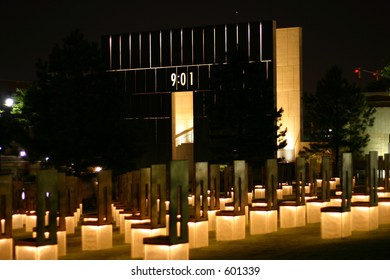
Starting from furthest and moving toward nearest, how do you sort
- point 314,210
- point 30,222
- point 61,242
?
point 30,222
point 314,210
point 61,242

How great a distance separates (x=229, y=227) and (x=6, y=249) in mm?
4512

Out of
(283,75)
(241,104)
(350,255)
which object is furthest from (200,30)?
(350,255)

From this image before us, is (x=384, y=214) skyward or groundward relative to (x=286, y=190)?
groundward

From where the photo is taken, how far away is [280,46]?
50.7 metres

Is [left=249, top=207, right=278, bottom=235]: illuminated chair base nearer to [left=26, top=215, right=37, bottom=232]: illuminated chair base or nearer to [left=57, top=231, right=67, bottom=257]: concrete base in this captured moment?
[left=57, top=231, right=67, bottom=257]: concrete base

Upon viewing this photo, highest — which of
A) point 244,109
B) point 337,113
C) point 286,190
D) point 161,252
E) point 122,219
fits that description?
point 337,113

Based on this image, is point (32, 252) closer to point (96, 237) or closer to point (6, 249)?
point (6, 249)

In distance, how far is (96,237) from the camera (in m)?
16.3

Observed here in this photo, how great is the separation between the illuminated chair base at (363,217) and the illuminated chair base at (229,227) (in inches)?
88.9

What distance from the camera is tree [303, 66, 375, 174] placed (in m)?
44.8

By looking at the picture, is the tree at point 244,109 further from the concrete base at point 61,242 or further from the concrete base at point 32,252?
the concrete base at point 32,252

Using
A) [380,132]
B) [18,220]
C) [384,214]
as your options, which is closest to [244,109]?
[380,132]

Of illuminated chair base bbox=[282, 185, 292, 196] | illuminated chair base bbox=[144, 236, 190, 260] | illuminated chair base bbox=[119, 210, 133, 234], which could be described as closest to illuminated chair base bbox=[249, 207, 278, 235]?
illuminated chair base bbox=[119, 210, 133, 234]

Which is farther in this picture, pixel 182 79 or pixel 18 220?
pixel 182 79
